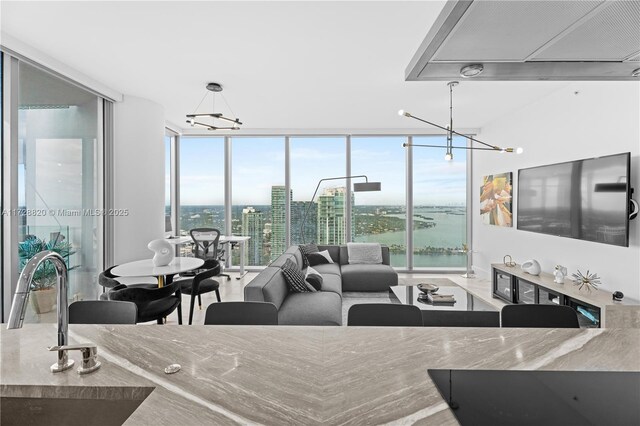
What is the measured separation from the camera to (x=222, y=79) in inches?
144

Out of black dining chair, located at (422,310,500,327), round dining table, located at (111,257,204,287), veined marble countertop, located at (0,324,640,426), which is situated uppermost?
veined marble countertop, located at (0,324,640,426)

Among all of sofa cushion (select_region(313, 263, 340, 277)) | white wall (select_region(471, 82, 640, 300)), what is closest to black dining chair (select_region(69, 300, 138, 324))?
sofa cushion (select_region(313, 263, 340, 277))

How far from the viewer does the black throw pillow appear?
5109 mm

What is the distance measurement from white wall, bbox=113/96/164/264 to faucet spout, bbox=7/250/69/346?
3.79 metres

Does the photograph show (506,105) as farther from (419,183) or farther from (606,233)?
(606,233)

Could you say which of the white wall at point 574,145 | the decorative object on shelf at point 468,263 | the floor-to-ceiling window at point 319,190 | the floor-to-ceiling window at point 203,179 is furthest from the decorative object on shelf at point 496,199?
the floor-to-ceiling window at point 203,179

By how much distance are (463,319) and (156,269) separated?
2730 mm

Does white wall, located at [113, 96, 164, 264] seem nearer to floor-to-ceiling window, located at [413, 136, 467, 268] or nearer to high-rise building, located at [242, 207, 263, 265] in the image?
high-rise building, located at [242, 207, 263, 265]

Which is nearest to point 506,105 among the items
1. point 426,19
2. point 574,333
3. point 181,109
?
point 426,19

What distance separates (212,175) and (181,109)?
1673mm

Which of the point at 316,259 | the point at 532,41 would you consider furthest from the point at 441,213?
the point at 532,41

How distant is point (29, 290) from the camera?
0.81 metres

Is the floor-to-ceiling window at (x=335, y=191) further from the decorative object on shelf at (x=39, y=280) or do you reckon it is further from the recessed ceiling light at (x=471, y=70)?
the recessed ceiling light at (x=471, y=70)

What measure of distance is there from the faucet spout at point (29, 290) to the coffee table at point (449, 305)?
2717 millimetres
